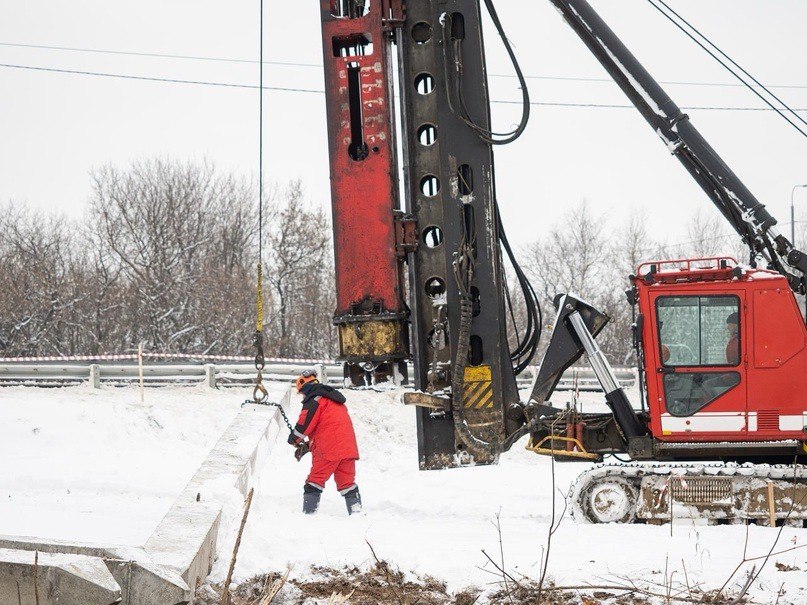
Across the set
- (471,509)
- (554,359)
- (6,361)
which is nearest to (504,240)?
(554,359)

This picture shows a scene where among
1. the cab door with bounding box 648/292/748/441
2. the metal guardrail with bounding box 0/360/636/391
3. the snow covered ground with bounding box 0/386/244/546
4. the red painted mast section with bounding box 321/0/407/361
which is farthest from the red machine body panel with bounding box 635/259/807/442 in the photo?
the metal guardrail with bounding box 0/360/636/391

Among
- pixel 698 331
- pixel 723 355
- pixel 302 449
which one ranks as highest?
pixel 698 331

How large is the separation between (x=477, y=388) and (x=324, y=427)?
184 centimetres

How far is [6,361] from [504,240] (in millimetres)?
21537

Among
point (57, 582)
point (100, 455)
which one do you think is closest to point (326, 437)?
point (57, 582)

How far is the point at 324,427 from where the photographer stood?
1040 cm

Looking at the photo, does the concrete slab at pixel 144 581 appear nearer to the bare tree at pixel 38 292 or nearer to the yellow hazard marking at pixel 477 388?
the yellow hazard marking at pixel 477 388

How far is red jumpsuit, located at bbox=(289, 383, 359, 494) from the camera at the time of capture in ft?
33.6

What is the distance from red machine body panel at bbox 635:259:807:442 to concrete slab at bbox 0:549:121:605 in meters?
6.43

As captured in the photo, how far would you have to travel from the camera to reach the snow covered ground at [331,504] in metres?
6.39

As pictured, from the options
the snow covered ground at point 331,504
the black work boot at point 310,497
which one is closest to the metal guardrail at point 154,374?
the snow covered ground at point 331,504

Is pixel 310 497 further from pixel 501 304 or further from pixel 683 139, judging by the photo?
pixel 683 139

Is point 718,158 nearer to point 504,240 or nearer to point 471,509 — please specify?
point 504,240

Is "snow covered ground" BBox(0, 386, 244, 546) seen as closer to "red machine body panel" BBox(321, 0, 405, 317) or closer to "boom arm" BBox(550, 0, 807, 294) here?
"red machine body panel" BBox(321, 0, 405, 317)
